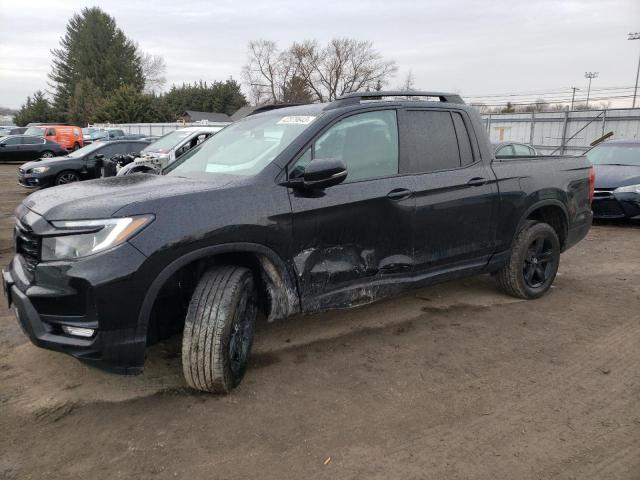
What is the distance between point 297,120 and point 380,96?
0.73 m

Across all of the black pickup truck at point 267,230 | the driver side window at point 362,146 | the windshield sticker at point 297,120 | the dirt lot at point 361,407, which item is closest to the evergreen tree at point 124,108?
the dirt lot at point 361,407

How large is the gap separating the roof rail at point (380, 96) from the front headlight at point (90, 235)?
1715 mm

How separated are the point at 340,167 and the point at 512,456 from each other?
187cm

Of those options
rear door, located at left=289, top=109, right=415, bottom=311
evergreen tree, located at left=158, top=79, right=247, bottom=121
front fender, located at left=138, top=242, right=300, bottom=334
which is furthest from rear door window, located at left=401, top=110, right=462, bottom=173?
evergreen tree, located at left=158, top=79, right=247, bottom=121

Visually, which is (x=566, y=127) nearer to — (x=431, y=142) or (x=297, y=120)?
(x=431, y=142)

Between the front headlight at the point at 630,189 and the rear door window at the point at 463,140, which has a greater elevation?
the rear door window at the point at 463,140

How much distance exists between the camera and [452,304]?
4.78 m

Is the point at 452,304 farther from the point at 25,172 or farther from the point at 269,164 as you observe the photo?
the point at 25,172

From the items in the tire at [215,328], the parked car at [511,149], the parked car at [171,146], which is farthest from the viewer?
the parked car at [171,146]

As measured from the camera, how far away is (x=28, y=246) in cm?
279

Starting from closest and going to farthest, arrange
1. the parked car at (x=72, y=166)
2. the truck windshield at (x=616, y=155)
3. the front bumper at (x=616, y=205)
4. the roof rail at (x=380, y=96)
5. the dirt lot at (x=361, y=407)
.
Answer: the dirt lot at (x=361, y=407) < the roof rail at (x=380, y=96) < the front bumper at (x=616, y=205) < the truck windshield at (x=616, y=155) < the parked car at (x=72, y=166)

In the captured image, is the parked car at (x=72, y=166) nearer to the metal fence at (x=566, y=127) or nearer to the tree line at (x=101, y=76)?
the metal fence at (x=566, y=127)

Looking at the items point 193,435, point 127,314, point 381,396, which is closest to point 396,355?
point 381,396

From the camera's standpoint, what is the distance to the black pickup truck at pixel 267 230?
2.59 metres
